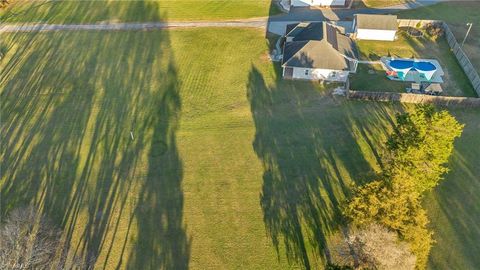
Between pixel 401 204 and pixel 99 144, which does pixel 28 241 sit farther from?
pixel 401 204

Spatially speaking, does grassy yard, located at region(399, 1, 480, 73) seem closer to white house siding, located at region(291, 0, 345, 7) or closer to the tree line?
white house siding, located at region(291, 0, 345, 7)

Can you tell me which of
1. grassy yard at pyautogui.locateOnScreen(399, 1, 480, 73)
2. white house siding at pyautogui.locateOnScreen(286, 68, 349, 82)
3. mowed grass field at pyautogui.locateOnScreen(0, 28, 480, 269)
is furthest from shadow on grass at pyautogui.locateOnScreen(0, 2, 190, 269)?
grassy yard at pyautogui.locateOnScreen(399, 1, 480, 73)

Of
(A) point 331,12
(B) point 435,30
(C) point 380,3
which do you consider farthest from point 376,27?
(C) point 380,3

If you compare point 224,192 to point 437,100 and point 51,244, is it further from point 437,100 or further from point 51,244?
point 437,100

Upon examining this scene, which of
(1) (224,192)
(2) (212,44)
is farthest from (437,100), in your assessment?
(2) (212,44)

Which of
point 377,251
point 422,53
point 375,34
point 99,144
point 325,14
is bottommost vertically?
point 99,144

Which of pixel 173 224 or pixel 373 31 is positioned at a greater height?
pixel 373 31
